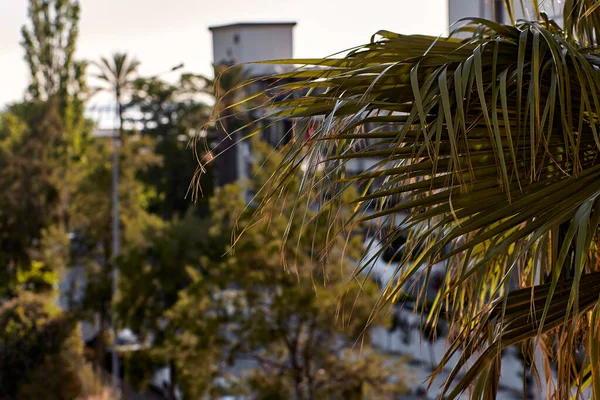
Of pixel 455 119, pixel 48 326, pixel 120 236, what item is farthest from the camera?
pixel 120 236

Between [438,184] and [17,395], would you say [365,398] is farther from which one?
[438,184]

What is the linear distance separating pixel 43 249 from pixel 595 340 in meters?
31.9

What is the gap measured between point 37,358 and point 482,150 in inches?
815

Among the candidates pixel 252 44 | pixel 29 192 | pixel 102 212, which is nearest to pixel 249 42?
pixel 252 44

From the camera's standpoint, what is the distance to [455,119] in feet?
6.74

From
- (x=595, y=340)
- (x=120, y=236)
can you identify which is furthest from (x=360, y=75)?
(x=120, y=236)

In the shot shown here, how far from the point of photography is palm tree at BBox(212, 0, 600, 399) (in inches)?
81.7

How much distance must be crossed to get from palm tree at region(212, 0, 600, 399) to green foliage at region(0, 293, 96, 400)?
19.6 metres

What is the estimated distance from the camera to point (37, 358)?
2177 centimetres

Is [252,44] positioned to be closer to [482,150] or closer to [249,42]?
[249,42]

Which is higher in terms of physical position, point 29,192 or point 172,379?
point 29,192

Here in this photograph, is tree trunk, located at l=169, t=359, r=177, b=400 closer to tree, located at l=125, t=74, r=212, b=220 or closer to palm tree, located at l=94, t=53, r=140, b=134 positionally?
palm tree, located at l=94, t=53, r=140, b=134

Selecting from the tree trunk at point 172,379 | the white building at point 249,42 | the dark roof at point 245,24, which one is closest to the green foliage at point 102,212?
the tree trunk at point 172,379

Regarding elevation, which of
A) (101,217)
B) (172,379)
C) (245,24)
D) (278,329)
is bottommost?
(172,379)
